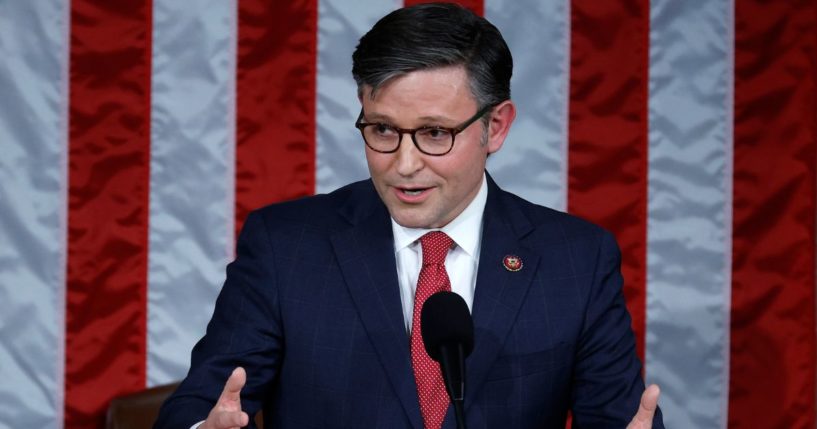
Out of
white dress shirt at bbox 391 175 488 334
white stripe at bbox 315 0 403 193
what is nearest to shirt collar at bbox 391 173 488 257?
white dress shirt at bbox 391 175 488 334

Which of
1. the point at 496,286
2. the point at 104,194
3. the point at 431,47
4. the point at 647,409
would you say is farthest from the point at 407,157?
the point at 104,194

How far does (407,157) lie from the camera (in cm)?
150

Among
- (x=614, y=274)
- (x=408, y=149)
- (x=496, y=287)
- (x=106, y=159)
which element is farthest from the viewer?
→ (x=106, y=159)

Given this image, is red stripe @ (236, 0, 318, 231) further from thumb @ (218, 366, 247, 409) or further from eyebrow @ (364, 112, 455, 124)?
thumb @ (218, 366, 247, 409)

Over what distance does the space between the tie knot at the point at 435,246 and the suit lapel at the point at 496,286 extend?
0.19 feet

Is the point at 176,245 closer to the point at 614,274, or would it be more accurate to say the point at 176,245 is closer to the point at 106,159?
the point at 106,159

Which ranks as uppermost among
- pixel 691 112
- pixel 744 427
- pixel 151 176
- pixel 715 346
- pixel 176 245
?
pixel 691 112

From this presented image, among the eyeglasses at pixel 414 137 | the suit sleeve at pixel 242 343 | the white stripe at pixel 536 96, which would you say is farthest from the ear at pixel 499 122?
the white stripe at pixel 536 96

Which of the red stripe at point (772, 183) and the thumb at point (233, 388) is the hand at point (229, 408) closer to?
the thumb at point (233, 388)

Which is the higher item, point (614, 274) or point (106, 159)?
point (106, 159)

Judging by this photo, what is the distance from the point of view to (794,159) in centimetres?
259

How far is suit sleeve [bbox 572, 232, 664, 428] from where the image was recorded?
161cm

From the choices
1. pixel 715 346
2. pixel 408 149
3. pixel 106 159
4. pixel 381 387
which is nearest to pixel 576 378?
pixel 381 387

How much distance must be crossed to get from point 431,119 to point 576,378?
487 millimetres
